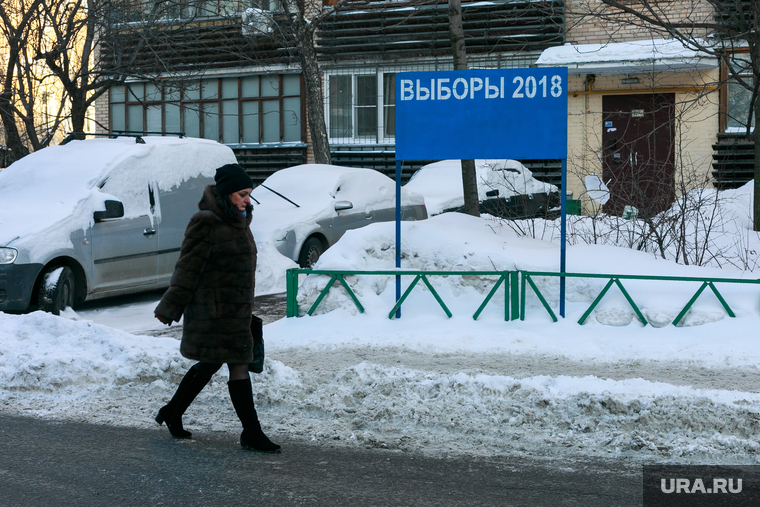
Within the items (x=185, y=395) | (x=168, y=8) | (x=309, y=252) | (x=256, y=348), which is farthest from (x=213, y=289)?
(x=168, y=8)

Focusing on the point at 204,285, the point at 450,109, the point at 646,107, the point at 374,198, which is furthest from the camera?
the point at 646,107

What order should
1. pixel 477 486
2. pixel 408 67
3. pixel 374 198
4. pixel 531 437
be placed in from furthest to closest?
pixel 408 67, pixel 374 198, pixel 531 437, pixel 477 486

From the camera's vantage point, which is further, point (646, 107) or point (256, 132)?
point (256, 132)

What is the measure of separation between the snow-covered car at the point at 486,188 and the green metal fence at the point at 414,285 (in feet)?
19.3

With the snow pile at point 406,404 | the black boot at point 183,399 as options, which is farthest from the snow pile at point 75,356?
the black boot at point 183,399

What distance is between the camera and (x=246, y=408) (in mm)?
4598

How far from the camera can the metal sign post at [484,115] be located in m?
7.67

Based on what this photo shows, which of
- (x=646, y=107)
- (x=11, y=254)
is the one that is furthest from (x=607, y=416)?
(x=646, y=107)

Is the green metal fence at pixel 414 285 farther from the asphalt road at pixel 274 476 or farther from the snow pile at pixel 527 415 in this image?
the asphalt road at pixel 274 476

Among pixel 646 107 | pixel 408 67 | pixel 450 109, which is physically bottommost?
pixel 450 109

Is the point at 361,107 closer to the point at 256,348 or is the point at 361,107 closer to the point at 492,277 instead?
the point at 492,277

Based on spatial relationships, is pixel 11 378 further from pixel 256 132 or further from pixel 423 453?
pixel 256 132

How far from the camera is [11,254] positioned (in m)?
8.03

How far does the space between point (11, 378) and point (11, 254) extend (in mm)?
2374
